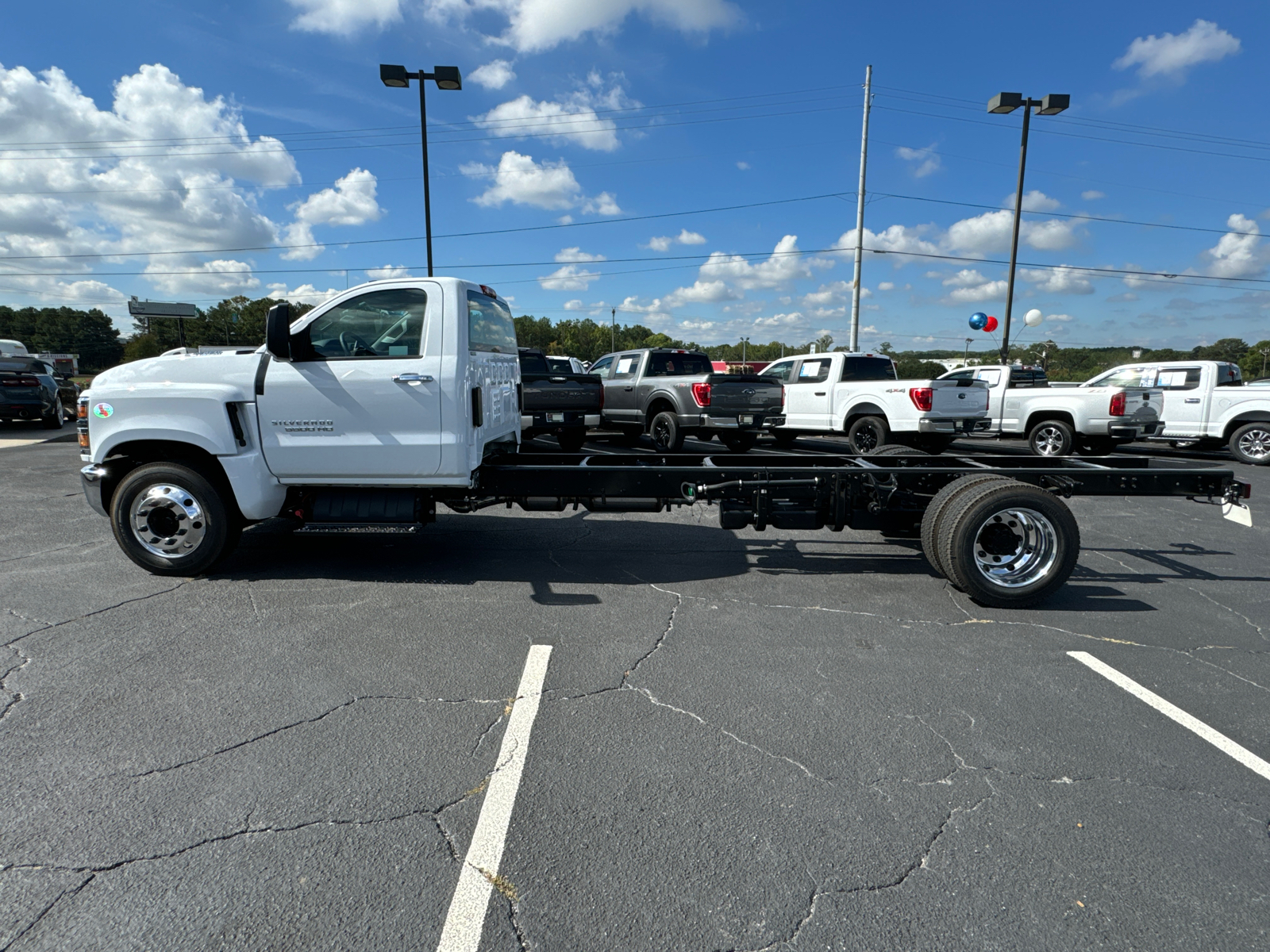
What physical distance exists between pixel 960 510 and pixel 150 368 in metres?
6.00

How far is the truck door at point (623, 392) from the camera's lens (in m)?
14.2

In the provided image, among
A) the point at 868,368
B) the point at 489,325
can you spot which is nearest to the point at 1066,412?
the point at 868,368

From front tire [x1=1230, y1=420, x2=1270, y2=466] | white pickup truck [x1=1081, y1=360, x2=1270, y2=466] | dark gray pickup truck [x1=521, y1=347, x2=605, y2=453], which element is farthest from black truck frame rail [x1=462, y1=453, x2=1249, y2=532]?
front tire [x1=1230, y1=420, x2=1270, y2=466]

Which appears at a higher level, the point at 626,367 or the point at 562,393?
the point at 626,367

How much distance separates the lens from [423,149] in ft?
59.2

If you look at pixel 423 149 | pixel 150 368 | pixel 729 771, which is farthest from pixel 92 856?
pixel 423 149

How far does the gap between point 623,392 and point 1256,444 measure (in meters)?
11.8

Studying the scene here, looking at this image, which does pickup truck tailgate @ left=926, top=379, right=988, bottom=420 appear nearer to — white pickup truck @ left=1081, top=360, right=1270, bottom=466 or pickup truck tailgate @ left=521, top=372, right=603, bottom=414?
white pickup truck @ left=1081, top=360, right=1270, bottom=466

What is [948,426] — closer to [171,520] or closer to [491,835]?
[171,520]

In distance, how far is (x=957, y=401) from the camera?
473 inches

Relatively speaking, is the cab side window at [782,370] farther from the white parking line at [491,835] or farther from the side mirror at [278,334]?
the white parking line at [491,835]

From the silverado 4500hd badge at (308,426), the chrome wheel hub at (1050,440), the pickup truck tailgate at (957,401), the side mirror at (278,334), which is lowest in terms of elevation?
the chrome wheel hub at (1050,440)

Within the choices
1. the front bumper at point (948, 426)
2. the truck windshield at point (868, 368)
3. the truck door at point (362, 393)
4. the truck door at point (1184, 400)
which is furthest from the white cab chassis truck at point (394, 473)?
the truck door at point (1184, 400)

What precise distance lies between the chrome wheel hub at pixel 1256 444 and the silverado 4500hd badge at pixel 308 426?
51.3 ft
